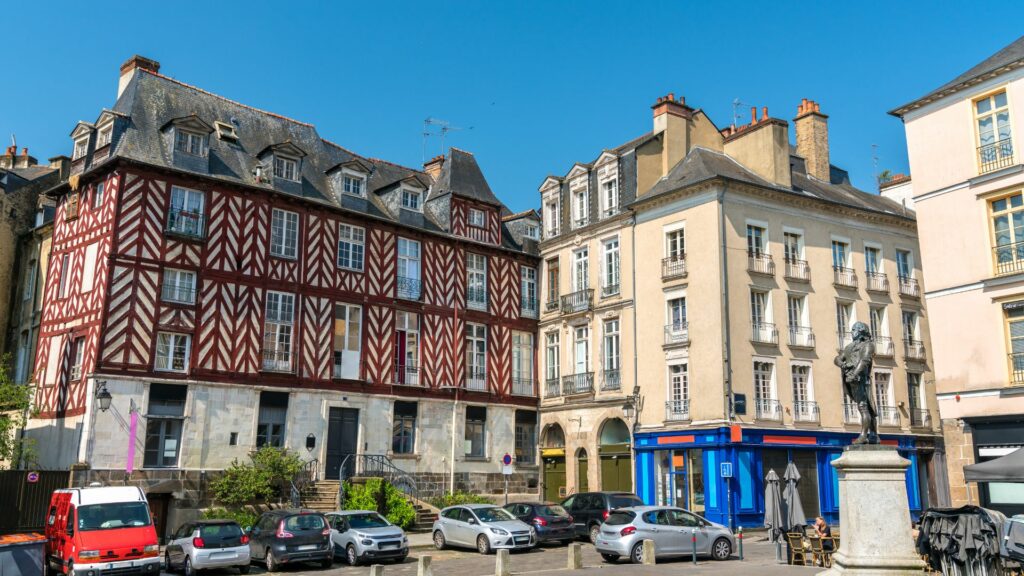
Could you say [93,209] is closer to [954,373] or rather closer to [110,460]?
[110,460]

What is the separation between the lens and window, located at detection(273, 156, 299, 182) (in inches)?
1113

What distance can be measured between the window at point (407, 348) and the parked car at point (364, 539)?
9762mm

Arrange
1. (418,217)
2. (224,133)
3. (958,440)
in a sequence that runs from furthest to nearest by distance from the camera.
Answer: (418,217) → (224,133) → (958,440)

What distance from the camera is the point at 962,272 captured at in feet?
69.7

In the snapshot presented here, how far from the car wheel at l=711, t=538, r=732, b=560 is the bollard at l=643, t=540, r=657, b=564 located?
7.59ft

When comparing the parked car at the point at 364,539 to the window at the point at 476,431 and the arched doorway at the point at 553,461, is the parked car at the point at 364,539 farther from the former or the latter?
the arched doorway at the point at 553,461

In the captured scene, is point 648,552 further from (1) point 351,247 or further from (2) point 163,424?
(1) point 351,247

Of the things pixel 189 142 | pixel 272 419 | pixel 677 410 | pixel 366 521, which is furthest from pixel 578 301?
pixel 189 142

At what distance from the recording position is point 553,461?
32656mm

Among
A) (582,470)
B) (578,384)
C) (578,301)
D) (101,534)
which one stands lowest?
(101,534)

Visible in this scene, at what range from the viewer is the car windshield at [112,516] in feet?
54.5

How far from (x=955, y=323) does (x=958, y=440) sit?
9.37ft

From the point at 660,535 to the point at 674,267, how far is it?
11.2 m

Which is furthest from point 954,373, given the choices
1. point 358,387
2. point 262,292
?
point 262,292
